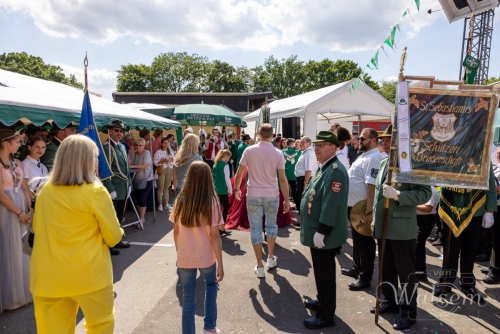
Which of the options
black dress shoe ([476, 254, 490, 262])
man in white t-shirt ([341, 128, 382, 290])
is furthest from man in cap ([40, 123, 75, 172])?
black dress shoe ([476, 254, 490, 262])

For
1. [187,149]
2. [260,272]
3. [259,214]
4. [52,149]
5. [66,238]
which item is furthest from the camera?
[187,149]

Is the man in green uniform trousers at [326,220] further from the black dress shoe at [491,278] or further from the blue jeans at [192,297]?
the black dress shoe at [491,278]

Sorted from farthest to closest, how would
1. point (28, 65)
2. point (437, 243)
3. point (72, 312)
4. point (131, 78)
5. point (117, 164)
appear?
1. point (131, 78)
2. point (28, 65)
3. point (437, 243)
4. point (117, 164)
5. point (72, 312)

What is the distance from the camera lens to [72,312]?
2.24 m

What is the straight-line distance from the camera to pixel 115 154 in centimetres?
565

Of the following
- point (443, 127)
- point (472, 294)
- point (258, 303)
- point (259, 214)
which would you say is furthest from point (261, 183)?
point (472, 294)

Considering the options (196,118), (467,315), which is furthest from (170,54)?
(467,315)

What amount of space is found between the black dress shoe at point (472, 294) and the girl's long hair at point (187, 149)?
4.06m

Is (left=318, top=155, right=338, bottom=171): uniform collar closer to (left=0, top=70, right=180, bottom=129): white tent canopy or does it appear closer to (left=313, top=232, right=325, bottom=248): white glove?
(left=313, top=232, right=325, bottom=248): white glove

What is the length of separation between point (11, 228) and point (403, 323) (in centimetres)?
422

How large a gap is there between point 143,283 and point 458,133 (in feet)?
13.2

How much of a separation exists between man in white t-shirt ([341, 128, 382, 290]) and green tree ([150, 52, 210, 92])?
5636cm

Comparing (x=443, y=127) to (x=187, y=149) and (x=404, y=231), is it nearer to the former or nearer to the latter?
(x=404, y=231)

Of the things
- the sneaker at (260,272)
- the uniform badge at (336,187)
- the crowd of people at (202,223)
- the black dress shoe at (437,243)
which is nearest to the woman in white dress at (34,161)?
the crowd of people at (202,223)
